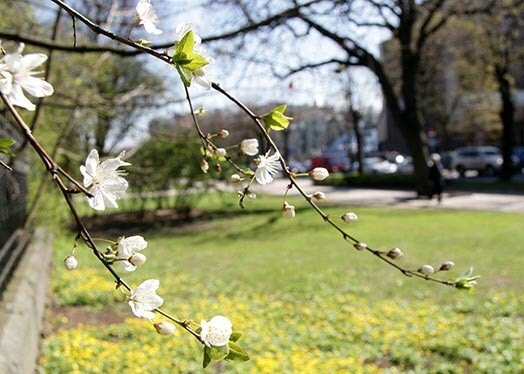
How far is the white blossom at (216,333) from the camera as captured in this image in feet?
2.90

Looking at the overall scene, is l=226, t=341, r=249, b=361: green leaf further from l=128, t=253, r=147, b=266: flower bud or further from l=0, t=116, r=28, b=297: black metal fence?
l=0, t=116, r=28, b=297: black metal fence

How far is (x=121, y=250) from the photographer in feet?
2.93

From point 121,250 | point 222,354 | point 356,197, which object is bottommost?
point 356,197

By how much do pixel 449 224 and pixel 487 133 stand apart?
104 feet

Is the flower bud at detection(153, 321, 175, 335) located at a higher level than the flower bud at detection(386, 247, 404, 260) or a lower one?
lower

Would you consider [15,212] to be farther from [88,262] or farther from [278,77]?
[88,262]

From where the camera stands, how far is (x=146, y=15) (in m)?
0.92

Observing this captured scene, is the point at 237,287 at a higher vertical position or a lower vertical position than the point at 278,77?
lower

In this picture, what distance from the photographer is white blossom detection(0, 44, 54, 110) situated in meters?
0.66

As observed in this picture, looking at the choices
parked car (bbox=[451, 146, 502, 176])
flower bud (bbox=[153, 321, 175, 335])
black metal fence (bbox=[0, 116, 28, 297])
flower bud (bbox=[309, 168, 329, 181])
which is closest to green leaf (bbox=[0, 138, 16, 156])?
flower bud (bbox=[153, 321, 175, 335])

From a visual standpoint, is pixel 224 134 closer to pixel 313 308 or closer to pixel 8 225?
pixel 8 225

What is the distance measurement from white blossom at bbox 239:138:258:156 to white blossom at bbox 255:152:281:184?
0.05 metres

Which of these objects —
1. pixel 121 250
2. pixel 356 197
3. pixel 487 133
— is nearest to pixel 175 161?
pixel 356 197

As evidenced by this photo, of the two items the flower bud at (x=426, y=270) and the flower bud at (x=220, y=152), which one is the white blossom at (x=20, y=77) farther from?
the flower bud at (x=426, y=270)
